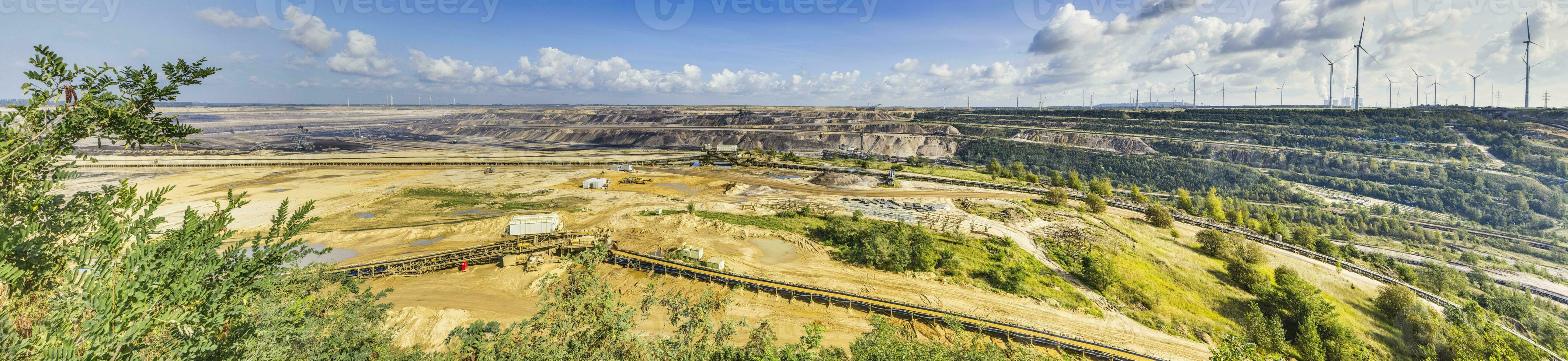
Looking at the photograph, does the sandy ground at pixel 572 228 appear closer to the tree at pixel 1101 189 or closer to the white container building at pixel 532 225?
the white container building at pixel 532 225

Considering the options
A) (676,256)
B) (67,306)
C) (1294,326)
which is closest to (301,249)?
(67,306)

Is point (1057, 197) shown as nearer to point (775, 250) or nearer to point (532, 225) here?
point (775, 250)

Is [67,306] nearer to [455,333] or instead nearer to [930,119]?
[455,333]

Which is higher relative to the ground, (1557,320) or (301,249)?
(301,249)

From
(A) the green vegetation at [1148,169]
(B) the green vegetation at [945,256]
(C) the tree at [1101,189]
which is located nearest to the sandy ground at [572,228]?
(B) the green vegetation at [945,256]

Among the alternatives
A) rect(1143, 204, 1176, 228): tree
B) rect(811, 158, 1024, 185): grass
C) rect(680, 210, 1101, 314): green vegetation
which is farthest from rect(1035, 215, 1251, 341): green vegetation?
rect(811, 158, 1024, 185): grass

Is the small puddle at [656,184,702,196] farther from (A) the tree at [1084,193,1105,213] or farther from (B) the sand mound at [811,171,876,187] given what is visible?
(A) the tree at [1084,193,1105,213]

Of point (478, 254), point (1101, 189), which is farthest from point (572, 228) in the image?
point (1101, 189)
